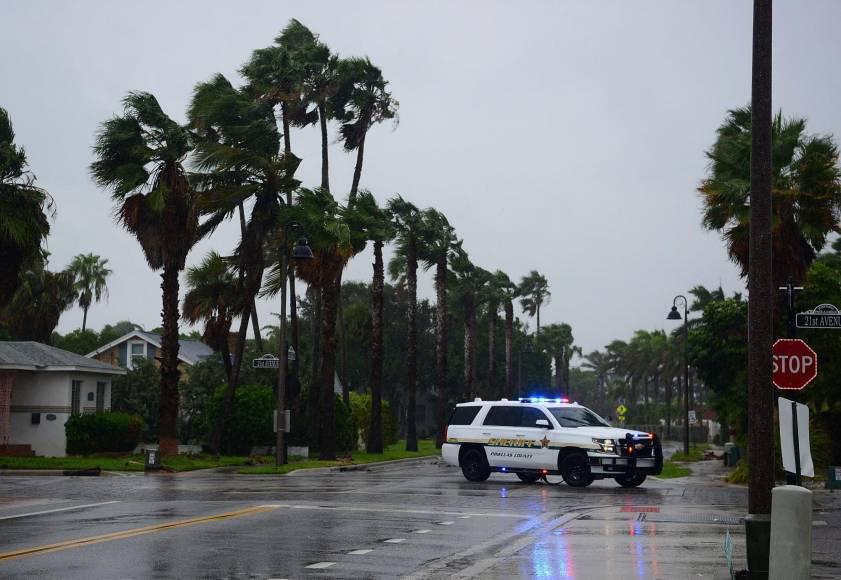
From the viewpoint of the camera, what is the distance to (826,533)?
55.5ft

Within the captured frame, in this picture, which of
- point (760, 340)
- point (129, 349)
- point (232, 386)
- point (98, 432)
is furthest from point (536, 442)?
point (129, 349)

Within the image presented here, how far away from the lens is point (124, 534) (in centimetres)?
1564

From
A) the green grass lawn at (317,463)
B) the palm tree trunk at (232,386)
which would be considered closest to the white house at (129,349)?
the green grass lawn at (317,463)

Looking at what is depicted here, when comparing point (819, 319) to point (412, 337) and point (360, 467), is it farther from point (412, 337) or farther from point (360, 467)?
point (412, 337)

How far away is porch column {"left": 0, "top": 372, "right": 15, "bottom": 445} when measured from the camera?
4310 centimetres

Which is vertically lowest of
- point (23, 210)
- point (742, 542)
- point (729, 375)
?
point (742, 542)

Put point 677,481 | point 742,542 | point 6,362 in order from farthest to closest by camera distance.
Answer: point 6,362, point 677,481, point 742,542

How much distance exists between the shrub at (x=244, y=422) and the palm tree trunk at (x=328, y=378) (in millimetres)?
4035

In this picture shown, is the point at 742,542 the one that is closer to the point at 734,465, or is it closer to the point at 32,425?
the point at 734,465

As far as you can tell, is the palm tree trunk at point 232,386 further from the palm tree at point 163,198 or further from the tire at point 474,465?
the tire at point 474,465

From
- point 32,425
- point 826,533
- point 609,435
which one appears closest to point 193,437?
point 32,425

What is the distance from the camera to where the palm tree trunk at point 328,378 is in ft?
139

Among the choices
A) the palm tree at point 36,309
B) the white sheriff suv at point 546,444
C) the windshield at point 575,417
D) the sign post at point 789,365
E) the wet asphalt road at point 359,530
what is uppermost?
the palm tree at point 36,309

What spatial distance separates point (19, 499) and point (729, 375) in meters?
29.4
